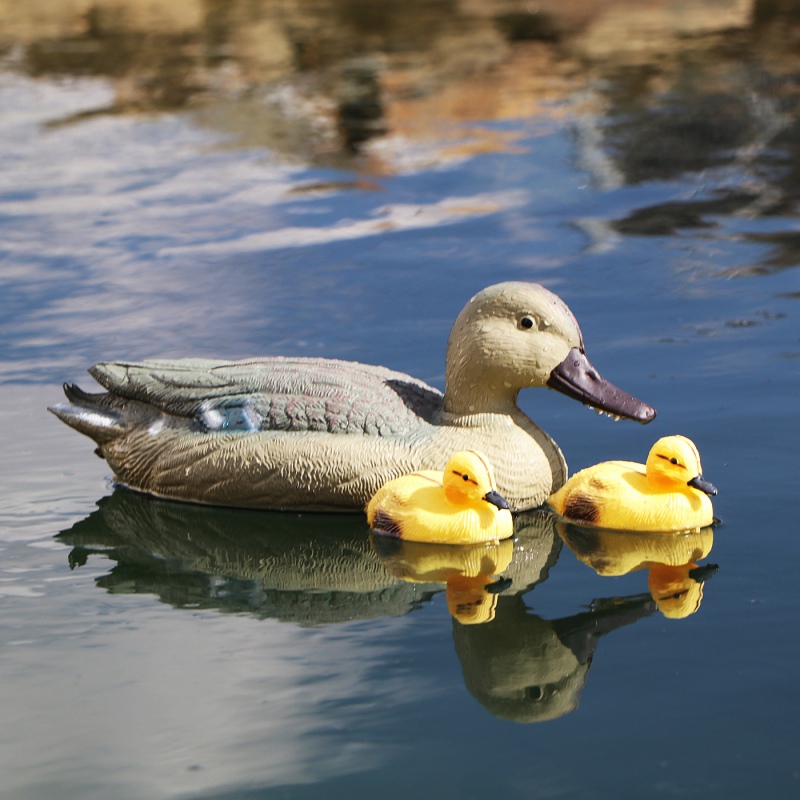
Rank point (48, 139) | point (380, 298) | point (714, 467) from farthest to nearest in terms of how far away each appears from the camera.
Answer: point (48, 139) < point (380, 298) < point (714, 467)

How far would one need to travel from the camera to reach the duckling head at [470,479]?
729cm

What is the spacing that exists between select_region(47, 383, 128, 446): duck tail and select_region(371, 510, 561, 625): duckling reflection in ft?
5.88

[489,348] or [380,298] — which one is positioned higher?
[489,348]

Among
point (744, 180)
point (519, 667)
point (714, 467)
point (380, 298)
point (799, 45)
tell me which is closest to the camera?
point (519, 667)

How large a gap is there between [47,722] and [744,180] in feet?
36.4

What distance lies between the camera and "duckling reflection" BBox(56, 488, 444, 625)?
7000 millimetres

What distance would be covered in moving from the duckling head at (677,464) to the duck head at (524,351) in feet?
1.61

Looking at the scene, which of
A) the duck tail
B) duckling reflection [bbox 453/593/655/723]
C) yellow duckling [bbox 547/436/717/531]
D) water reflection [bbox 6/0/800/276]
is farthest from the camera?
water reflection [bbox 6/0/800/276]

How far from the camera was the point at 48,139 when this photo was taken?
59.4ft

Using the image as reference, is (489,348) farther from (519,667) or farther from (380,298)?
(380,298)

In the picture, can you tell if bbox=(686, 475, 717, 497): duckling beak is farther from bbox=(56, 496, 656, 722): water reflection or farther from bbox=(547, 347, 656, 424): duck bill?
bbox=(56, 496, 656, 722): water reflection

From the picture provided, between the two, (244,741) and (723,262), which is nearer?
(244,741)

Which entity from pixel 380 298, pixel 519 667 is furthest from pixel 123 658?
pixel 380 298

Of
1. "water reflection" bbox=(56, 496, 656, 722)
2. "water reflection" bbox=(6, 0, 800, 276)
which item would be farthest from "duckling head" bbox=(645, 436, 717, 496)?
"water reflection" bbox=(6, 0, 800, 276)
